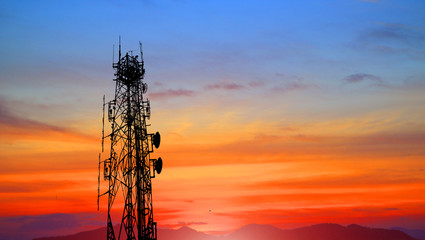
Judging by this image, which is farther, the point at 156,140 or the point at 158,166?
the point at 156,140

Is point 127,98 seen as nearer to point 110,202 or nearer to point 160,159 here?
point 160,159

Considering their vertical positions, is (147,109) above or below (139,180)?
above

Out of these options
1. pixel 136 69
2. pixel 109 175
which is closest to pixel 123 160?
pixel 109 175

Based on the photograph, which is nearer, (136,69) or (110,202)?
(110,202)

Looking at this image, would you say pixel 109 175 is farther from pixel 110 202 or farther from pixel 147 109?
pixel 147 109

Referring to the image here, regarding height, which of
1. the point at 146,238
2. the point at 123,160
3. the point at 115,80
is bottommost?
the point at 146,238

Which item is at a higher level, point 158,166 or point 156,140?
point 156,140

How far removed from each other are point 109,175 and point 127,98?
873 cm

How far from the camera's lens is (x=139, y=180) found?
52.3 meters

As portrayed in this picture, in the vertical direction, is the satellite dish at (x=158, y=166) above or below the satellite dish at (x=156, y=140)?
below

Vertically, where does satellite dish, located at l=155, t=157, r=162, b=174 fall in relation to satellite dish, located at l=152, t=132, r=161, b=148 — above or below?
below

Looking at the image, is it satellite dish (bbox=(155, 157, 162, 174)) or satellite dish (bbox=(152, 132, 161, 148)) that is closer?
satellite dish (bbox=(155, 157, 162, 174))

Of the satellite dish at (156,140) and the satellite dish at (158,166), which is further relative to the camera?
the satellite dish at (156,140)

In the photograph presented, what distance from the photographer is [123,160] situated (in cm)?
5231
